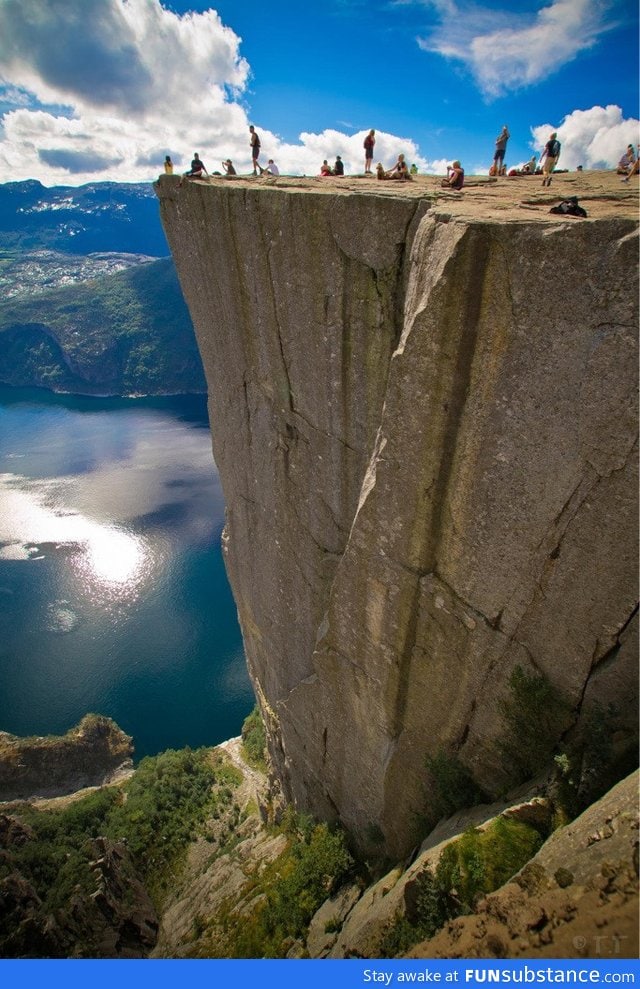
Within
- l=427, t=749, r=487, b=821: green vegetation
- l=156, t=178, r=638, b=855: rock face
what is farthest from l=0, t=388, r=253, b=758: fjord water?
l=427, t=749, r=487, b=821: green vegetation

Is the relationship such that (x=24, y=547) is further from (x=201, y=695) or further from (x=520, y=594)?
(x=520, y=594)

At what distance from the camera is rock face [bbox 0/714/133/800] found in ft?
121

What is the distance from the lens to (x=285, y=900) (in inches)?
583

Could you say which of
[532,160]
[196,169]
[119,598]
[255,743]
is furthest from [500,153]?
[119,598]

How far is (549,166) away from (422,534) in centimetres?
1162

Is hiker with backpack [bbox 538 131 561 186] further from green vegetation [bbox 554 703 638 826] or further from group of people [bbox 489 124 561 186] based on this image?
green vegetation [bbox 554 703 638 826]

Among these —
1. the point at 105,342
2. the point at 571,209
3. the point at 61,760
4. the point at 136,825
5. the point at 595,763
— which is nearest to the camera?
the point at 571,209

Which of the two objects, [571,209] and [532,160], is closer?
[571,209]

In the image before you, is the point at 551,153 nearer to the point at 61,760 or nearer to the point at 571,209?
the point at 571,209

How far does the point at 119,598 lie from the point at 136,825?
3224 centimetres

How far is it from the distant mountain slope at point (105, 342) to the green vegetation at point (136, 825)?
121 m

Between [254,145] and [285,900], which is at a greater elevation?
[254,145]

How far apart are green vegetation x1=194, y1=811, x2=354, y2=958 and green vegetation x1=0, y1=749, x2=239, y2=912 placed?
1022 cm

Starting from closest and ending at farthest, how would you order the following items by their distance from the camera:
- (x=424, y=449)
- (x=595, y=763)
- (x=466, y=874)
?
(x=595, y=763) < (x=466, y=874) < (x=424, y=449)
